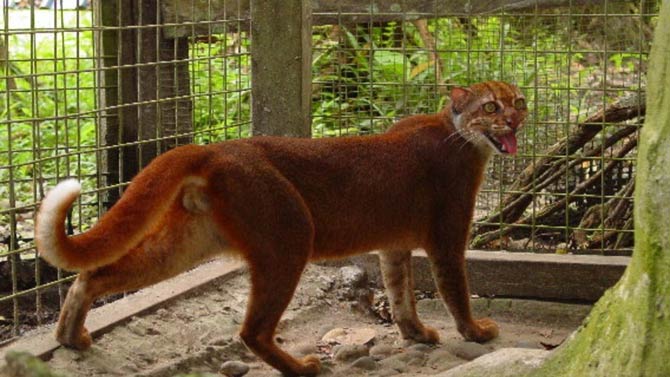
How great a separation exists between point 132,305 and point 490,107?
5.89 ft

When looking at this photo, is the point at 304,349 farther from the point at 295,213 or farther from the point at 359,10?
the point at 359,10

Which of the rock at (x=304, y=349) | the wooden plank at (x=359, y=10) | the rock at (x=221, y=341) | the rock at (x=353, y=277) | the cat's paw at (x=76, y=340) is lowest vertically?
the rock at (x=304, y=349)

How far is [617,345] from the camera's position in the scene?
319 cm

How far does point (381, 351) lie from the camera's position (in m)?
5.14

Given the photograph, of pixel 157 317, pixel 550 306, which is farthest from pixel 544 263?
pixel 157 317

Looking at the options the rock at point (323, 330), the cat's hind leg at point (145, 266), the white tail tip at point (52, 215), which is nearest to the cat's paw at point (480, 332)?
the rock at point (323, 330)

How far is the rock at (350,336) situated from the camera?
530 centimetres

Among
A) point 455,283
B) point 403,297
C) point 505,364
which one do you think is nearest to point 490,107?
point 455,283

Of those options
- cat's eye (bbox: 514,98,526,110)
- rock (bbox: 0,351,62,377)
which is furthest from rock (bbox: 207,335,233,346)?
rock (bbox: 0,351,62,377)

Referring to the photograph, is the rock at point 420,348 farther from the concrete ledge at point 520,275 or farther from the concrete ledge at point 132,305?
the concrete ledge at point 132,305

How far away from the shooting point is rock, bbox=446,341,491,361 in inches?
199

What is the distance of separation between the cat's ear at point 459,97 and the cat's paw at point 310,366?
130 centimetres

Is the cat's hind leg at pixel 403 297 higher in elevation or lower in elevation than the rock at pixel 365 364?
higher

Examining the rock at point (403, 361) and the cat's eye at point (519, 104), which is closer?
the rock at point (403, 361)
